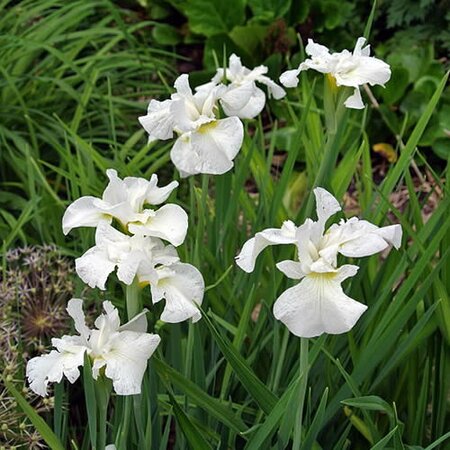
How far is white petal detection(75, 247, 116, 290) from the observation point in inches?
42.8

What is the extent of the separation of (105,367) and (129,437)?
32 centimetres

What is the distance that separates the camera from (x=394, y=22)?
139 inches

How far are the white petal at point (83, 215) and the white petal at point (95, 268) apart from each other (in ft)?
0.24

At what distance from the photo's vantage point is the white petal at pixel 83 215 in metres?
1.17

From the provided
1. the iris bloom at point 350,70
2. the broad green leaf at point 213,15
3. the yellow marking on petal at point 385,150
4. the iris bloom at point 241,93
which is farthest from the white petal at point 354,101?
the broad green leaf at point 213,15

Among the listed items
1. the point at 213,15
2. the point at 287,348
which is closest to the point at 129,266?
the point at 287,348

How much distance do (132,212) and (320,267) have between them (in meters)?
0.26

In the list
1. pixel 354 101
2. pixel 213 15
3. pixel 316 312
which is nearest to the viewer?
pixel 316 312

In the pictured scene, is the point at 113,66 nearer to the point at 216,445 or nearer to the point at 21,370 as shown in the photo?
the point at 21,370

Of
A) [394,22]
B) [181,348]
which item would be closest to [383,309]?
[181,348]

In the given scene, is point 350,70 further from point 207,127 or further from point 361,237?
point 361,237

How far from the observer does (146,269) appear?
43.1 inches

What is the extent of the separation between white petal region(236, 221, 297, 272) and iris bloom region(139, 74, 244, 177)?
183 millimetres

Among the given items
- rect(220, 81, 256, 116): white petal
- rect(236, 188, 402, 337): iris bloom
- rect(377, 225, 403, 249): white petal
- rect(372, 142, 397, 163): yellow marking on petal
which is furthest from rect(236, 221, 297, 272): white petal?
rect(372, 142, 397, 163): yellow marking on petal
